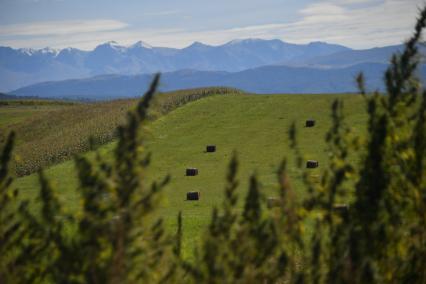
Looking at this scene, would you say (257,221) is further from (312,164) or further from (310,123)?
(310,123)

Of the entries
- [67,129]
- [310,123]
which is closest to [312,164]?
[310,123]

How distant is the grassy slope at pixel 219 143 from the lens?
25.9 metres

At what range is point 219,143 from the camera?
40906 millimetres

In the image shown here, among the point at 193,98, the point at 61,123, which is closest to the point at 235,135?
the point at 193,98

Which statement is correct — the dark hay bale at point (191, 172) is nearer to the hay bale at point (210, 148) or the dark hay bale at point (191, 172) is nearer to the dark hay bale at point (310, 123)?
the hay bale at point (210, 148)

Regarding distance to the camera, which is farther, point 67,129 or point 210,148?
point 67,129

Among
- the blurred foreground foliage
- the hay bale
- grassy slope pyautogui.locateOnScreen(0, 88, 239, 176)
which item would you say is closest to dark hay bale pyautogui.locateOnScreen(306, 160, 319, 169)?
grassy slope pyautogui.locateOnScreen(0, 88, 239, 176)

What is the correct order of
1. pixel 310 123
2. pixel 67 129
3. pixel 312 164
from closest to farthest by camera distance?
pixel 312 164 < pixel 310 123 < pixel 67 129

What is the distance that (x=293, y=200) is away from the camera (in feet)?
15.8

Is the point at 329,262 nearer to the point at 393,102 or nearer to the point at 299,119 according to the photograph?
the point at 393,102

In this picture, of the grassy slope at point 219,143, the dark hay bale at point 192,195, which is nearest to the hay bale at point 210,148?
the grassy slope at point 219,143

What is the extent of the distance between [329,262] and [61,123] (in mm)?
69256

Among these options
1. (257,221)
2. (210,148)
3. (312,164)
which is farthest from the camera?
(210,148)

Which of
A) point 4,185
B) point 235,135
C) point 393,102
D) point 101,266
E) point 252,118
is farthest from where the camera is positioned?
point 252,118
